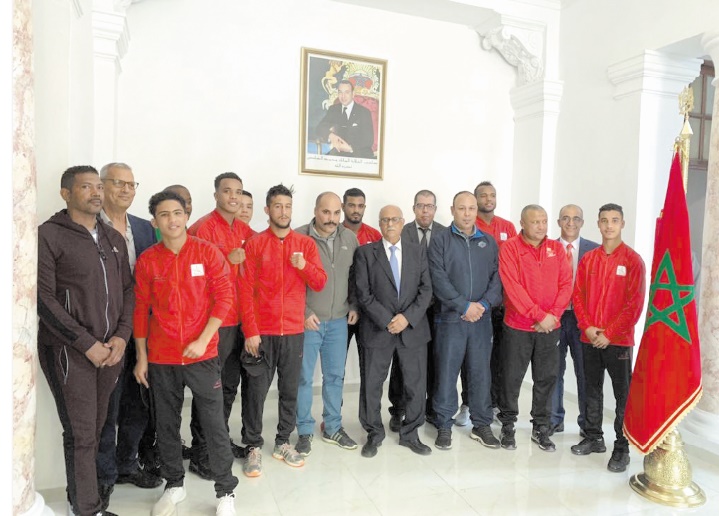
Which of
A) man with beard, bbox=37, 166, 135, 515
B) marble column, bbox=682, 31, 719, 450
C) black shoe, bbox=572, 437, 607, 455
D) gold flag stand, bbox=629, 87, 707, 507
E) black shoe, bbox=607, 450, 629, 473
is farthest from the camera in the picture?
black shoe, bbox=572, 437, 607, 455

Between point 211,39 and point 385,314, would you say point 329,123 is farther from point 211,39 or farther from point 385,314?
point 385,314

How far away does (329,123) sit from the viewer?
4.57 meters

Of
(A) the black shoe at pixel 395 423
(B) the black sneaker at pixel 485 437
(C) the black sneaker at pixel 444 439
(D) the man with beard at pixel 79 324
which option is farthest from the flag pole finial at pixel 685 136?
(D) the man with beard at pixel 79 324

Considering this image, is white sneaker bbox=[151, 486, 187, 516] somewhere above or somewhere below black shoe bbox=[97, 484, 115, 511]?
below

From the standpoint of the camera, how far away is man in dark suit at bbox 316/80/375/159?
457 cm

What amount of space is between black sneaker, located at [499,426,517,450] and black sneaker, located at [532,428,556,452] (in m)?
0.16

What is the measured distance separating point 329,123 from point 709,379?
3.42m

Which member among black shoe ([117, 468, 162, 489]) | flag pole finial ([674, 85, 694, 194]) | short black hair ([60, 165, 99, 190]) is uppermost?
flag pole finial ([674, 85, 694, 194])

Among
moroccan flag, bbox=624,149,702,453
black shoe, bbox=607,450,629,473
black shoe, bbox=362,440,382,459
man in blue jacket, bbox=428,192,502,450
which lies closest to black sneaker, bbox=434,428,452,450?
man in blue jacket, bbox=428,192,502,450

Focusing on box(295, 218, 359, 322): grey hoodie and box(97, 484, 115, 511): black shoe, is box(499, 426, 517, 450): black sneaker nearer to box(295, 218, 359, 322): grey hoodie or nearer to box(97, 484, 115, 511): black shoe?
box(295, 218, 359, 322): grey hoodie

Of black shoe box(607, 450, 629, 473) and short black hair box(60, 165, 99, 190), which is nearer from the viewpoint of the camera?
short black hair box(60, 165, 99, 190)

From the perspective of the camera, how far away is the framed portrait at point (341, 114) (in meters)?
4.50

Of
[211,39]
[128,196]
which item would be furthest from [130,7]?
[128,196]

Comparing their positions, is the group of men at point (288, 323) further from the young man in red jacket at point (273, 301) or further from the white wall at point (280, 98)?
the white wall at point (280, 98)
